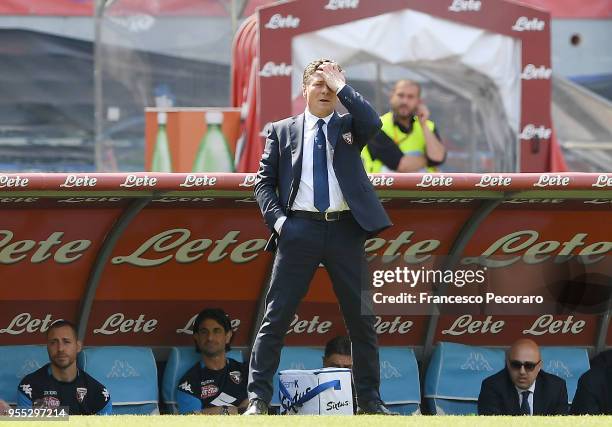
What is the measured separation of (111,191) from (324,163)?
1.73 meters

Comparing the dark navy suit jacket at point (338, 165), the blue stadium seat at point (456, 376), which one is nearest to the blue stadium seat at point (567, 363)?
the blue stadium seat at point (456, 376)

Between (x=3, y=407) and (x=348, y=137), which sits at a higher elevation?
(x=348, y=137)

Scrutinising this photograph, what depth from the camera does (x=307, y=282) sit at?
26.6 feet

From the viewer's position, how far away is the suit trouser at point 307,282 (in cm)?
803

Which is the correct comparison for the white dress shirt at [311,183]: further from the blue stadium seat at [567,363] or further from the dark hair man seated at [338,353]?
the blue stadium seat at [567,363]

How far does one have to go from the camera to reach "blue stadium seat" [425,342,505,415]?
1076 cm

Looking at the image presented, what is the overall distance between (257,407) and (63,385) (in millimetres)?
2287

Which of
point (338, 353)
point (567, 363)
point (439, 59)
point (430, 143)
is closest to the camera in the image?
point (338, 353)

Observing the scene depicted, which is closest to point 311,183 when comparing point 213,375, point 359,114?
point 359,114

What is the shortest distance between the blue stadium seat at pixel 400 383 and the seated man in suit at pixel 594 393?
1106mm

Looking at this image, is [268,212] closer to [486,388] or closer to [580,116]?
[486,388]

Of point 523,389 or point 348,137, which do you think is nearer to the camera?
point 348,137

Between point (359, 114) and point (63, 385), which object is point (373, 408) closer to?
point (359, 114)

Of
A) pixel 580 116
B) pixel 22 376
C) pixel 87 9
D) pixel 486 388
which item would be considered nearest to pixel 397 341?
pixel 486 388
